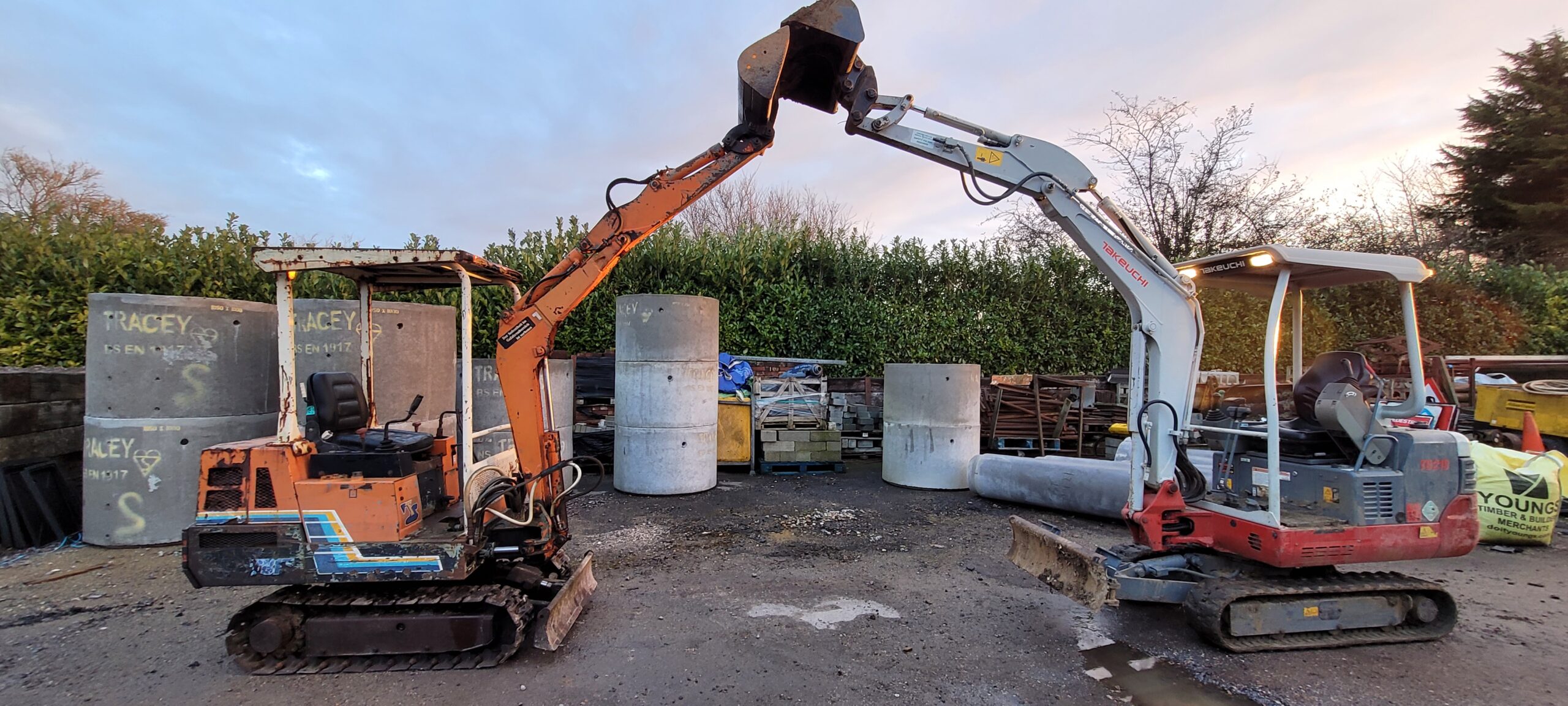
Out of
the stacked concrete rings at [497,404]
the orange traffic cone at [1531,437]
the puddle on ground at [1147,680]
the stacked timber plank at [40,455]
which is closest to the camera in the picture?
the puddle on ground at [1147,680]

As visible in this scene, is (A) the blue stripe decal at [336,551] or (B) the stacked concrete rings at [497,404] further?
(B) the stacked concrete rings at [497,404]

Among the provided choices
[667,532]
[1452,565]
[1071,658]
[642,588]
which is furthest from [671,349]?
[1452,565]

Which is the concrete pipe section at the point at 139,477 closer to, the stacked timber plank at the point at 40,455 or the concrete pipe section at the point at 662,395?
the stacked timber plank at the point at 40,455

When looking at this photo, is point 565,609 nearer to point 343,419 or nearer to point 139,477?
point 343,419

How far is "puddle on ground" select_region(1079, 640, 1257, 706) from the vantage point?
370 centimetres

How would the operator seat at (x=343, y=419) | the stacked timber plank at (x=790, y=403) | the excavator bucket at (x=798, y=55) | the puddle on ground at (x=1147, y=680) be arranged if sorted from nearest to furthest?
the puddle on ground at (x=1147, y=680) < the operator seat at (x=343, y=419) < the excavator bucket at (x=798, y=55) < the stacked timber plank at (x=790, y=403)

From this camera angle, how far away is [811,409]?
10.3m

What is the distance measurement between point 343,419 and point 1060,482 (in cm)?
707

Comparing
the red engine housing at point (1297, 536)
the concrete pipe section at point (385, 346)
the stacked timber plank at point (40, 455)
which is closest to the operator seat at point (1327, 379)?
the red engine housing at point (1297, 536)

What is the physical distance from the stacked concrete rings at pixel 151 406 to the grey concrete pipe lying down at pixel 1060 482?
8.36 metres

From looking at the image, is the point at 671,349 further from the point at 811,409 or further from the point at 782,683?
the point at 782,683

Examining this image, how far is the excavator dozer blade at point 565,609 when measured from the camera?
3.99 m

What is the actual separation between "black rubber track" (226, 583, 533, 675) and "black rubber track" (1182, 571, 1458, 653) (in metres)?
4.28

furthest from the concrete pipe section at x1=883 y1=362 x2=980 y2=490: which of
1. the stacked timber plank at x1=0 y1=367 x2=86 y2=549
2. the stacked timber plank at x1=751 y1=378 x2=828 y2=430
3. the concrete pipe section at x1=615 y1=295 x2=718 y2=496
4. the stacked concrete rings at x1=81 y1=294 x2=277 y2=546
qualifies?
the stacked timber plank at x1=0 y1=367 x2=86 y2=549
